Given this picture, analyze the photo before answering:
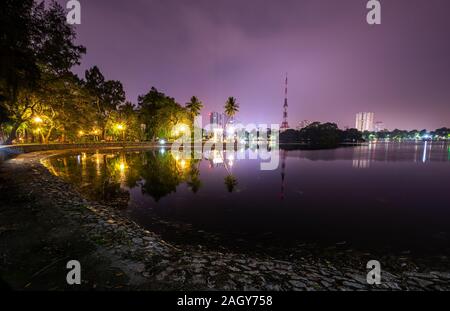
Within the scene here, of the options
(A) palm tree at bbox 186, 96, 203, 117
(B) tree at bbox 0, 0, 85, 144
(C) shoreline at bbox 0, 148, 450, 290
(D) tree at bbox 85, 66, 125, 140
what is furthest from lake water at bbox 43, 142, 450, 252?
(A) palm tree at bbox 186, 96, 203, 117

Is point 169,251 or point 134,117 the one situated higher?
point 134,117

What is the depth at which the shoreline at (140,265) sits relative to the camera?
3709 millimetres

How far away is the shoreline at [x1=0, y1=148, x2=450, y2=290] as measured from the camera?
3.71m

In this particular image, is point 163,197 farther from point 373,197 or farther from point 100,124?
point 100,124

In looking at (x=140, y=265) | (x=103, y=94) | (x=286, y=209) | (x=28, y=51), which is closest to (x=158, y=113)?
(x=103, y=94)

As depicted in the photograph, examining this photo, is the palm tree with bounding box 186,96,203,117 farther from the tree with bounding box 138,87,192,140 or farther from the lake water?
the lake water

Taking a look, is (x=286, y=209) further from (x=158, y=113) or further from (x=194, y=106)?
(x=194, y=106)

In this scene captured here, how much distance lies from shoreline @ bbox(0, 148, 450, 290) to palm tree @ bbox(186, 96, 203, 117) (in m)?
70.6

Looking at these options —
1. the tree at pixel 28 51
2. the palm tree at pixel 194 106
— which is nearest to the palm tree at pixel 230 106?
the palm tree at pixel 194 106

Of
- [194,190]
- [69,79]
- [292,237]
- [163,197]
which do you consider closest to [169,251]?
[292,237]

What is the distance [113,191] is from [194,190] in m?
4.45

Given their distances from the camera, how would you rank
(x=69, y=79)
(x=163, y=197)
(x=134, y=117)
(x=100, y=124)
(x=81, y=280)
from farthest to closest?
(x=134, y=117), (x=100, y=124), (x=69, y=79), (x=163, y=197), (x=81, y=280)

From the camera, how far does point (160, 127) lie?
196 feet

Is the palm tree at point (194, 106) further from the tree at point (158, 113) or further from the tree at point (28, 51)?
the tree at point (28, 51)
